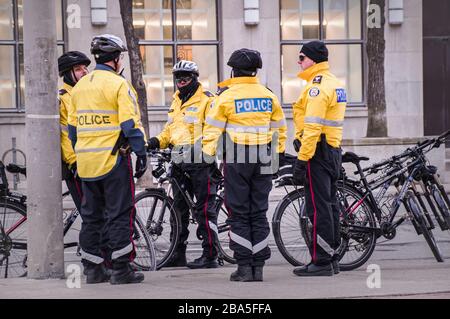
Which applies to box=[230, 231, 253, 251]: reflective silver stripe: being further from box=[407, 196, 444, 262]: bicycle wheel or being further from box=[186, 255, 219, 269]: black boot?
box=[407, 196, 444, 262]: bicycle wheel

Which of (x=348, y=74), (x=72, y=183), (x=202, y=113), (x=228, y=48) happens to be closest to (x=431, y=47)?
(x=348, y=74)

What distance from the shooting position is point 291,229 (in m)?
9.71

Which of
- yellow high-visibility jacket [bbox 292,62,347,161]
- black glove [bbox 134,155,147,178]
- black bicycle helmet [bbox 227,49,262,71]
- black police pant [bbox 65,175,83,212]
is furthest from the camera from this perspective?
black police pant [bbox 65,175,83,212]

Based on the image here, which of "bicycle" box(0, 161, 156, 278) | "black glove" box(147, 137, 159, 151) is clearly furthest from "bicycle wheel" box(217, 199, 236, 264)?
"bicycle" box(0, 161, 156, 278)

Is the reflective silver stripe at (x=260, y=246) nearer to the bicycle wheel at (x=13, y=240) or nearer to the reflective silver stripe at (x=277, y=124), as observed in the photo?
the reflective silver stripe at (x=277, y=124)

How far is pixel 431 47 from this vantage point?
24.5 m

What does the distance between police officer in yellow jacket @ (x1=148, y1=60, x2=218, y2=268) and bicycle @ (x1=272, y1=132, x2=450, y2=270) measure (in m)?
0.70

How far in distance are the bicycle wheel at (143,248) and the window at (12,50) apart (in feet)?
45.7

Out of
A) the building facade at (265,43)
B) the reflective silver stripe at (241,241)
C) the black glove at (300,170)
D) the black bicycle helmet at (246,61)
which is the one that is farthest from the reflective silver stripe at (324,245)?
the building facade at (265,43)

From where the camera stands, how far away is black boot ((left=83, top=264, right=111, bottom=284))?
27.8 ft

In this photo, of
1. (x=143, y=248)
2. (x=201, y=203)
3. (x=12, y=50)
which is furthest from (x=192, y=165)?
(x=12, y=50)

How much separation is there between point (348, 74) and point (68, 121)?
53.1 ft

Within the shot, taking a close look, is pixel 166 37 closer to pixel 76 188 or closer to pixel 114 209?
pixel 76 188

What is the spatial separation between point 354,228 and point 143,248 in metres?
2.04
